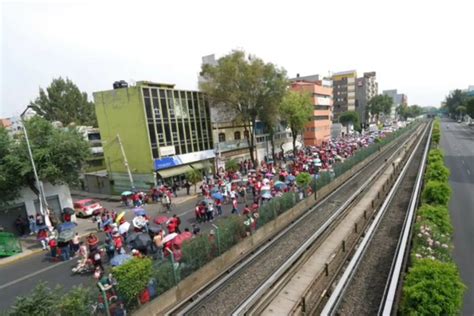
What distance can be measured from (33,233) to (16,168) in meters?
4.93

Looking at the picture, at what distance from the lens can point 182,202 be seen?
2488 cm

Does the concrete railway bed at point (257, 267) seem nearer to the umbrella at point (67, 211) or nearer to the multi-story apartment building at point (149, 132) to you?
the umbrella at point (67, 211)

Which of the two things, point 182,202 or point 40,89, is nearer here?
point 182,202

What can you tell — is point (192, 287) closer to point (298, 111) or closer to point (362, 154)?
point (362, 154)

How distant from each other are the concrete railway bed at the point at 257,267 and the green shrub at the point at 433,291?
4.71m

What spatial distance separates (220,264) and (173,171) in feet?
62.8

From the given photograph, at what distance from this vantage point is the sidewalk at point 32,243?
15.4 meters

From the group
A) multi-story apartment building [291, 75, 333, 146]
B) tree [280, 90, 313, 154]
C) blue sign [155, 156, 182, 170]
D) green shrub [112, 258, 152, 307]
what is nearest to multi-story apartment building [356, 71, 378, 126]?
multi-story apartment building [291, 75, 333, 146]

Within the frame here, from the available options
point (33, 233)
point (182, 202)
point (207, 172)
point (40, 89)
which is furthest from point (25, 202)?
point (40, 89)

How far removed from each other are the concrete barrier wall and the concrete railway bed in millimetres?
293

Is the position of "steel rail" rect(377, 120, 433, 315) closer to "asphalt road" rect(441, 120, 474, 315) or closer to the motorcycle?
"asphalt road" rect(441, 120, 474, 315)

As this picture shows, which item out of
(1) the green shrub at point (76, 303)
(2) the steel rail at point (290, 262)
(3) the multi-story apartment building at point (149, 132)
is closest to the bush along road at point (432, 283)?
(2) the steel rail at point (290, 262)

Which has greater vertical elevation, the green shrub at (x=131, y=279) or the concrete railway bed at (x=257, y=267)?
the green shrub at (x=131, y=279)

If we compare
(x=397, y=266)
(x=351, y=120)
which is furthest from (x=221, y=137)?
(x=351, y=120)
